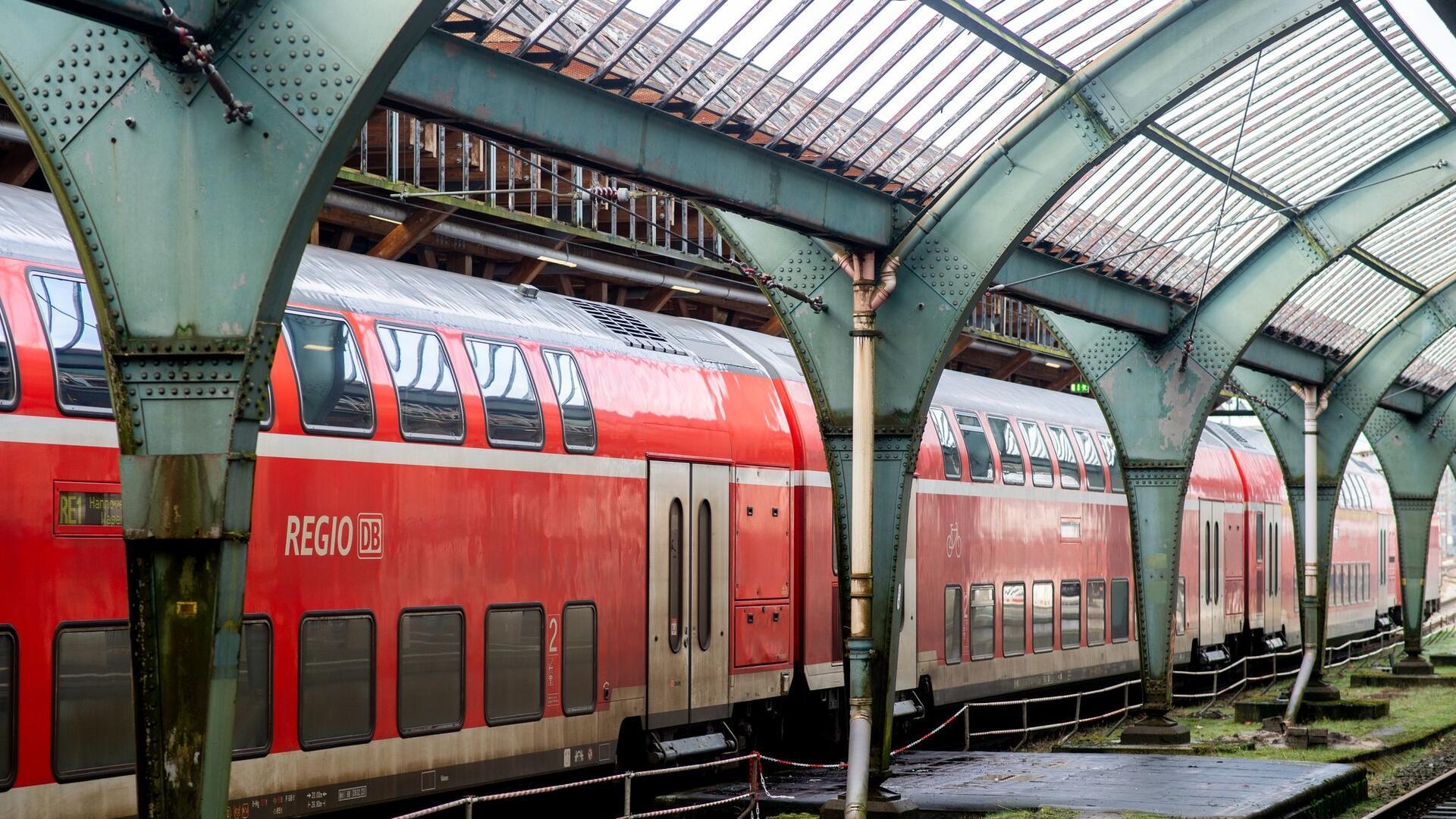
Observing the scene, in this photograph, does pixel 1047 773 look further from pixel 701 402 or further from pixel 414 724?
pixel 414 724

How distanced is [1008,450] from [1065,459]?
225cm

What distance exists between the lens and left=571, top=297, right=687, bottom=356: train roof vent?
14430 millimetres

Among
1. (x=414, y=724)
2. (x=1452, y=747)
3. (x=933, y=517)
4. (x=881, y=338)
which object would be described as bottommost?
(x=1452, y=747)

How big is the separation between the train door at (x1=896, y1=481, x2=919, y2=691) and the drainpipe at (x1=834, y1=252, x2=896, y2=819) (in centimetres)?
532

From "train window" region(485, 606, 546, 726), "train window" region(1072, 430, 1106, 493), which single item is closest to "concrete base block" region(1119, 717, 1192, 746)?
"train window" region(1072, 430, 1106, 493)

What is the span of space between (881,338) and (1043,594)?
10.1 metres

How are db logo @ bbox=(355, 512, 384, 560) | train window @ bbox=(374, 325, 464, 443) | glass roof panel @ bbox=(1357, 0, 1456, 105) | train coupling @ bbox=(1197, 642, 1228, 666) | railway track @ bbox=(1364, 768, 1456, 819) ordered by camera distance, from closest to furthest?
db logo @ bbox=(355, 512, 384, 560), train window @ bbox=(374, 325, 464, 443), glass roof panel @ bbox=(1357, 0, 1456, 105), railway track @ bbox=(1364, 768, 1456, 819), train coupling @ bbox=(1197, 642, 1228, 666)

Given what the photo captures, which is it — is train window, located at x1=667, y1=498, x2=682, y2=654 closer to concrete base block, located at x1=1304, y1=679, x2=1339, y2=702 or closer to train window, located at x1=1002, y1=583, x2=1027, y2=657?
train window, located at x1=1002, y1=583, x2=1027, y2=657

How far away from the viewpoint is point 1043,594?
21828 millimetres

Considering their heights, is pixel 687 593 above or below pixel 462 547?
below

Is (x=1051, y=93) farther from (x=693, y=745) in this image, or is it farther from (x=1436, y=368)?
(x=1436, y=368)

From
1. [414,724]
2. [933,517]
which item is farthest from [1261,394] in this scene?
[414,724]

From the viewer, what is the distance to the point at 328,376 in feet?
35.2

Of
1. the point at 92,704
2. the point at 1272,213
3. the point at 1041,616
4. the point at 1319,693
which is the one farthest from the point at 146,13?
the point at 1319,693
